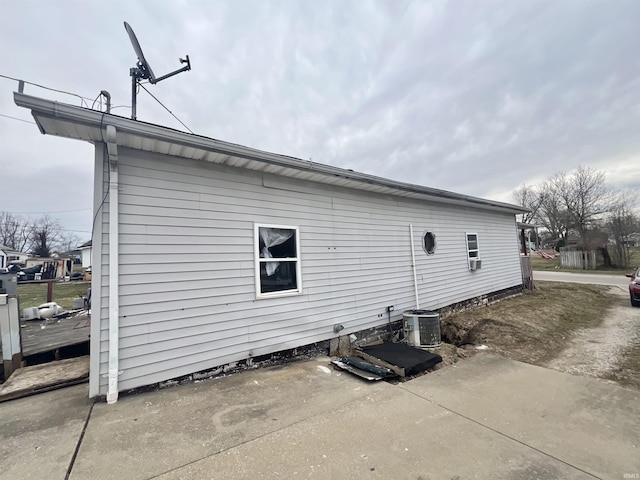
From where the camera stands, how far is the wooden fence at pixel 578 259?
843 inches

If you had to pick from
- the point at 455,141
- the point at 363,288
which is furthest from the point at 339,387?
the point at 455,141

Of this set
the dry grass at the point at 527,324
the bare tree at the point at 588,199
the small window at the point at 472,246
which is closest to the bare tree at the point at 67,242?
the small window at the point at 472,246

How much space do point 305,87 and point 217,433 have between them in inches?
347

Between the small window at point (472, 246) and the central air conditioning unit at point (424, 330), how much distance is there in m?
4.06

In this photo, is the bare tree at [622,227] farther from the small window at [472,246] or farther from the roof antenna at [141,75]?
the roof antenna at [141,75]

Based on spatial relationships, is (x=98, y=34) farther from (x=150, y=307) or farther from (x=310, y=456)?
(x=310, y=456)

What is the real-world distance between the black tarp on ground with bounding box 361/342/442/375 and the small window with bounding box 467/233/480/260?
4.83m

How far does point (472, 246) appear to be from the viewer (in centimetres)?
850

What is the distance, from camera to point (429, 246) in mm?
7094

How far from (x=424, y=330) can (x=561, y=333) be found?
3418 millimetres

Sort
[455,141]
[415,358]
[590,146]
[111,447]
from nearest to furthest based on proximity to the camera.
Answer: [111,447]
[415,358]
[455,141]
[590,146]

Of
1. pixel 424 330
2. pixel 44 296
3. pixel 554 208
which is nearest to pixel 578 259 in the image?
pixel 554 208

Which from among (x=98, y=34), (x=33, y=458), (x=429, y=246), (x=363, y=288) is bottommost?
(x=33, y=458)

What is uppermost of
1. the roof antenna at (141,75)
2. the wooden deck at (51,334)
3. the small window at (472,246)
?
the roof antenna at (141,75)
